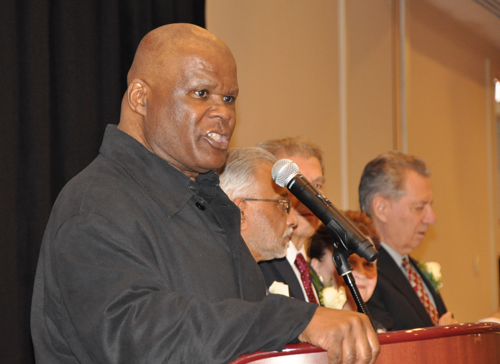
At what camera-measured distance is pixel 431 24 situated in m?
6.31

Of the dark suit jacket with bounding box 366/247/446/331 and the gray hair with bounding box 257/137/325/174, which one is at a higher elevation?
the gray hair with bounding box 257/137/325/174

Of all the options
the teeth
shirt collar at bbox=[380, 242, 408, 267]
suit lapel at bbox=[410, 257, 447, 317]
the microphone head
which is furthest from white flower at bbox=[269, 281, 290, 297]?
suit lapel at bbox=[410, 257, 447, 317]

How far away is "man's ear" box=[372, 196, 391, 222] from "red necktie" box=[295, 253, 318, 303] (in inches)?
35.7

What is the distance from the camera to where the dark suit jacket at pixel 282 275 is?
2.58m

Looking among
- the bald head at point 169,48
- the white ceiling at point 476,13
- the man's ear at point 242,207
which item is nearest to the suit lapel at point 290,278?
the man's ear at point 242,207

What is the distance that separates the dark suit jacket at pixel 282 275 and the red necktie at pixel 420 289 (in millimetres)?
1096

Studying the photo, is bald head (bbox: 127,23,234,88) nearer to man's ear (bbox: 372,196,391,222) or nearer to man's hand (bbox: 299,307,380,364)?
man's hand (bbox: 299,307,380,364)

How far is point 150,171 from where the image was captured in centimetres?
152

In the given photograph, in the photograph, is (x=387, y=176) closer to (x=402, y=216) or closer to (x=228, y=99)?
(x=402, y=216)

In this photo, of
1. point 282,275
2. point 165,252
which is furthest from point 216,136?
point 282,275

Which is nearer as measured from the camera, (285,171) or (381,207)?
(285,171)

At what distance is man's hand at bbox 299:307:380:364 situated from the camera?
3.58 feet

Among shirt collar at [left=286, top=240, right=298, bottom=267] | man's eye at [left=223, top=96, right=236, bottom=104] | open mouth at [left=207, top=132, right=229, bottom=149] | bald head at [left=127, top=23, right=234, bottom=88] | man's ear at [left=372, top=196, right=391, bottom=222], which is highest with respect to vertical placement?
bald head at [left=127, top=23, right=234, bottom=88]

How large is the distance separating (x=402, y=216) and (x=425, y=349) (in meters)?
2.47
